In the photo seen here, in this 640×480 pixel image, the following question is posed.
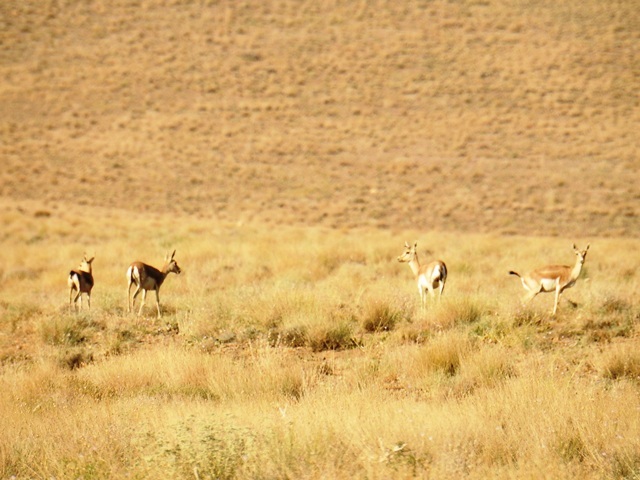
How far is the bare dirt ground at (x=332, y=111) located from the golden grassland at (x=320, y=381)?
1790 cm

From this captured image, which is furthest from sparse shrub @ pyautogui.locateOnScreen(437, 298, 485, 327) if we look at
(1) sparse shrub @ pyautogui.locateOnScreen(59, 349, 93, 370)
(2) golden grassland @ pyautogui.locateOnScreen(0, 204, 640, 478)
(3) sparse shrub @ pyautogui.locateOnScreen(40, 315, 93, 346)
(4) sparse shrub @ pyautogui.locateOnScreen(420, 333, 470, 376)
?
(3) sparse shrub @ pyautogui.locateOnScreen(40, 315, 93, 346)

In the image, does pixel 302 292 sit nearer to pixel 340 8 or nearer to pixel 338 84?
pixel 338 84

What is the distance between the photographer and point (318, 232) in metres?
26.3

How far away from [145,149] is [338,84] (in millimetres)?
11906

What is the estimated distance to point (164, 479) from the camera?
5.15 m

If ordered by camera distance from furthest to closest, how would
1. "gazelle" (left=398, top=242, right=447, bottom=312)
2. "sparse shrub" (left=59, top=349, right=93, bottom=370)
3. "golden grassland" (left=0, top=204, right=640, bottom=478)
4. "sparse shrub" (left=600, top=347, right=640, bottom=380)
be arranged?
"gazelle" (left=398, top=242, right=447, bottom=312) → "sparse shrub" (left=59, top=349, right=93, bottom=370) → "sparse shrub" (left=600, top=347, right=640, bottom=380) → "golden grassland" (left=0, top=204, right=640, bottom=478)

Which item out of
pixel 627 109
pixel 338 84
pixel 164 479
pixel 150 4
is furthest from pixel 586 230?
pixel 150 4

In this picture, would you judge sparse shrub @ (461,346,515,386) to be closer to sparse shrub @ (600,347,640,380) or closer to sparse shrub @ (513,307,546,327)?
sparse shrub @ (600,347,640,380)

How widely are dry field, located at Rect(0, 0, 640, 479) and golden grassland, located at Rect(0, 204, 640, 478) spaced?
0.04 metres

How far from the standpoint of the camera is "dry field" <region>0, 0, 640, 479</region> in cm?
587

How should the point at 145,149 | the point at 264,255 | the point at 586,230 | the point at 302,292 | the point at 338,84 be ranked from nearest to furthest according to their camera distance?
the point at 302,292 < the point at 264,255 < the point at 586,230 < the point at 145,149 < the point at 338,84

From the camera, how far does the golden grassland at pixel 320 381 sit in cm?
543

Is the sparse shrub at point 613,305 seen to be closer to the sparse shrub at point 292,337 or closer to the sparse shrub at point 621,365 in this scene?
the sparse shrub at point 621,365

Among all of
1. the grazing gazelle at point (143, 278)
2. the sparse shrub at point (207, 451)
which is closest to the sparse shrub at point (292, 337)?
the grazing gazelle at point (143, 278)
